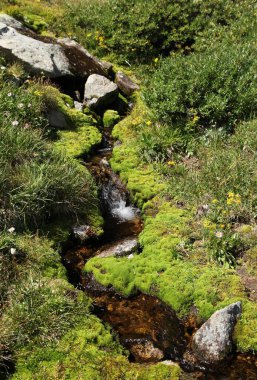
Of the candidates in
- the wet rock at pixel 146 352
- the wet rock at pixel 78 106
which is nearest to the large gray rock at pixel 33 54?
the wet rock at pixel 78 106

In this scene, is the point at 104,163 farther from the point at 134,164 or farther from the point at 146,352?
the point at 146,352

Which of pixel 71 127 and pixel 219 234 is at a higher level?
pixel 219 234

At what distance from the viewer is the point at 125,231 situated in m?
9.12

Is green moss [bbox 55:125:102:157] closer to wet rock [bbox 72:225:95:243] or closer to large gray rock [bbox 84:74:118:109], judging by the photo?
large gray rock [bbox 84:74:118:109]

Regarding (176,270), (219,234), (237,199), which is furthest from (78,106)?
(176,270)

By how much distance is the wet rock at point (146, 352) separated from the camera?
20.6 ft

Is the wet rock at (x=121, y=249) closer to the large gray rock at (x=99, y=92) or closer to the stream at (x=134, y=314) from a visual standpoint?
the stream at (x=134, y=314)

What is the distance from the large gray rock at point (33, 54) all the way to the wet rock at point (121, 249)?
22.1 ft

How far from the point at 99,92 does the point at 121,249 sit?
689 cm

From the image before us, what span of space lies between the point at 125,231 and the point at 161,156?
253 centimetres

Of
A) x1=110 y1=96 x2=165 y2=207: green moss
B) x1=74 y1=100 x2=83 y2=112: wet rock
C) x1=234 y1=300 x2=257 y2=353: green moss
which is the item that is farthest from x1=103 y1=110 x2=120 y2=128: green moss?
x1=234 y1=300 x2=257 y2=353: green moss

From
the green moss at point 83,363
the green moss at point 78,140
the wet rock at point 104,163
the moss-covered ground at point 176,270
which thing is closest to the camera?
the green moss at point 83,363

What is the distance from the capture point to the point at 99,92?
1361 cm

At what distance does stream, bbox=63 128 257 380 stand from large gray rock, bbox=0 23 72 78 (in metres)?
5.28
